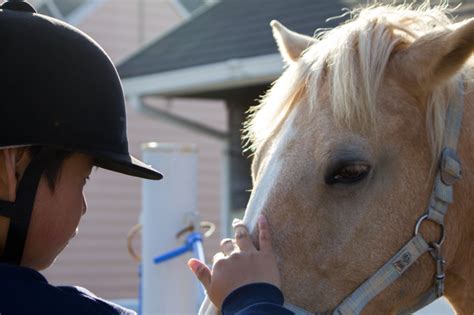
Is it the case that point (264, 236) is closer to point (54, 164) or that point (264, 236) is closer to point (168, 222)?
point (54, 164)

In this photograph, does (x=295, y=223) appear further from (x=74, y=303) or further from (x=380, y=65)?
(x=74, y=303)

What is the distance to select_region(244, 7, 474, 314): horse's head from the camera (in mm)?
2080

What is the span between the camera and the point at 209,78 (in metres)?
7.12

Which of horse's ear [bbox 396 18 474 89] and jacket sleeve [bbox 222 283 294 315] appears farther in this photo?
horse's ear [bbox 396 18 474 89]

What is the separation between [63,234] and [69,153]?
178 mm

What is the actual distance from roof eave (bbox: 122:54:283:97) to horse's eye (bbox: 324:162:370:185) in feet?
13.2

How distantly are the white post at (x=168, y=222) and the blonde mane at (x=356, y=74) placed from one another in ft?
4.70

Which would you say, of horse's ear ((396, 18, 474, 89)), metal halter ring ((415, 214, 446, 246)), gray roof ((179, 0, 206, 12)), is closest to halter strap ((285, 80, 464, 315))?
metal halter ring ((415, 214, 446, 246))

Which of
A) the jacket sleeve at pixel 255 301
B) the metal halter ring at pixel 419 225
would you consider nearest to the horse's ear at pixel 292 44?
the metal halter ring at pixel 419 225

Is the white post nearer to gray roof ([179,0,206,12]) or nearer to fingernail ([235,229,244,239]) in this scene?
fingernail ([235,229,244,239])

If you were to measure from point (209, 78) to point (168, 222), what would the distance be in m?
3.41

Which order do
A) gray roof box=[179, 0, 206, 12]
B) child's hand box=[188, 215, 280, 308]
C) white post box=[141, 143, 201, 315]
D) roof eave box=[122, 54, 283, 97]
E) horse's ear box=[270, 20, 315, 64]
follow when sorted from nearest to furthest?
child's hand box=[188, 215, 280, 308] → horse's ear box=[270, 20, 315, 64] → white post box=[141, 143, 201, 315] → roof eave box=[122, 54, 283, 97] → gray roof box=[179, 0, 206, 12]

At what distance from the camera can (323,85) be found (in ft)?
7.33

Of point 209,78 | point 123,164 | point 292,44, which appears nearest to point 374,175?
point 123,164
